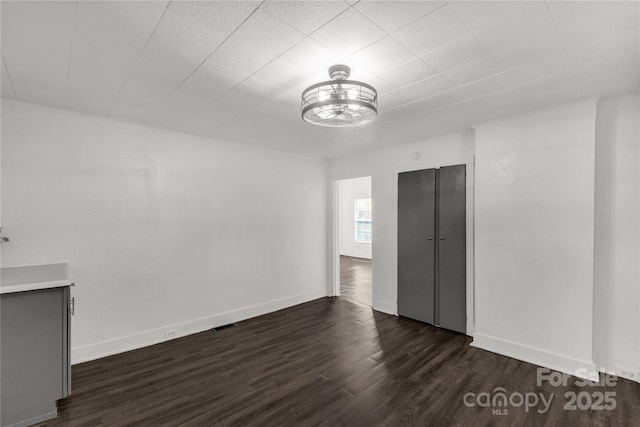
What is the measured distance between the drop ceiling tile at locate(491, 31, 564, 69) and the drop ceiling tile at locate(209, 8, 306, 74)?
1.33m

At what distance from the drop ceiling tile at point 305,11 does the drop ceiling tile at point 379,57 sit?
1.23ft

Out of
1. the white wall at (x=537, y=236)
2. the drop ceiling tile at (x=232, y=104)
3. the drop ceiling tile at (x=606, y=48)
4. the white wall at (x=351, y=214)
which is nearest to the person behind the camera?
the drop ceiling tile at (x=606, y=48)

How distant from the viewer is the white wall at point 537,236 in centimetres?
271

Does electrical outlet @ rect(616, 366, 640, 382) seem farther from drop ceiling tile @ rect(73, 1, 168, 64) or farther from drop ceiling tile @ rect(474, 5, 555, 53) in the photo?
drop ceiling tile @ rect(73, 1, 168, 64)

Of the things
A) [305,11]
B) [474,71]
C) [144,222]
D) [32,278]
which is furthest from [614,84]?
[32,278]

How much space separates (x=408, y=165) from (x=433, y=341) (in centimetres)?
236

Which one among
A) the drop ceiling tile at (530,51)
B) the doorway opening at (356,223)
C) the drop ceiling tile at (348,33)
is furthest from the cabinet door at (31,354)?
the doorway opening at (356,223)

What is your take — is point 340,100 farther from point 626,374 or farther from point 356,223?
point 356,223

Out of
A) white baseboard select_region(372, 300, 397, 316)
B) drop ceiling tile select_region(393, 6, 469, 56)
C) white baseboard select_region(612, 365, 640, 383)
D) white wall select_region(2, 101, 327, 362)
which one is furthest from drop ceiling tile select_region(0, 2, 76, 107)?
white baseboard select_region(612, 365, 640, 383)

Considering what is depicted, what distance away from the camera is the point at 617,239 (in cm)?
268

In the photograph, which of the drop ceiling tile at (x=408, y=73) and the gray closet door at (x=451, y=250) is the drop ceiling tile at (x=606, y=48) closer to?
the drop ceiling tile at (x=408, y=73)

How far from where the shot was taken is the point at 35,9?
147 centimetres

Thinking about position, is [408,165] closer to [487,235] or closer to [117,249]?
[487,235]

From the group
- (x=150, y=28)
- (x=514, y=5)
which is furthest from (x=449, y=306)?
(x=150, y=28)
